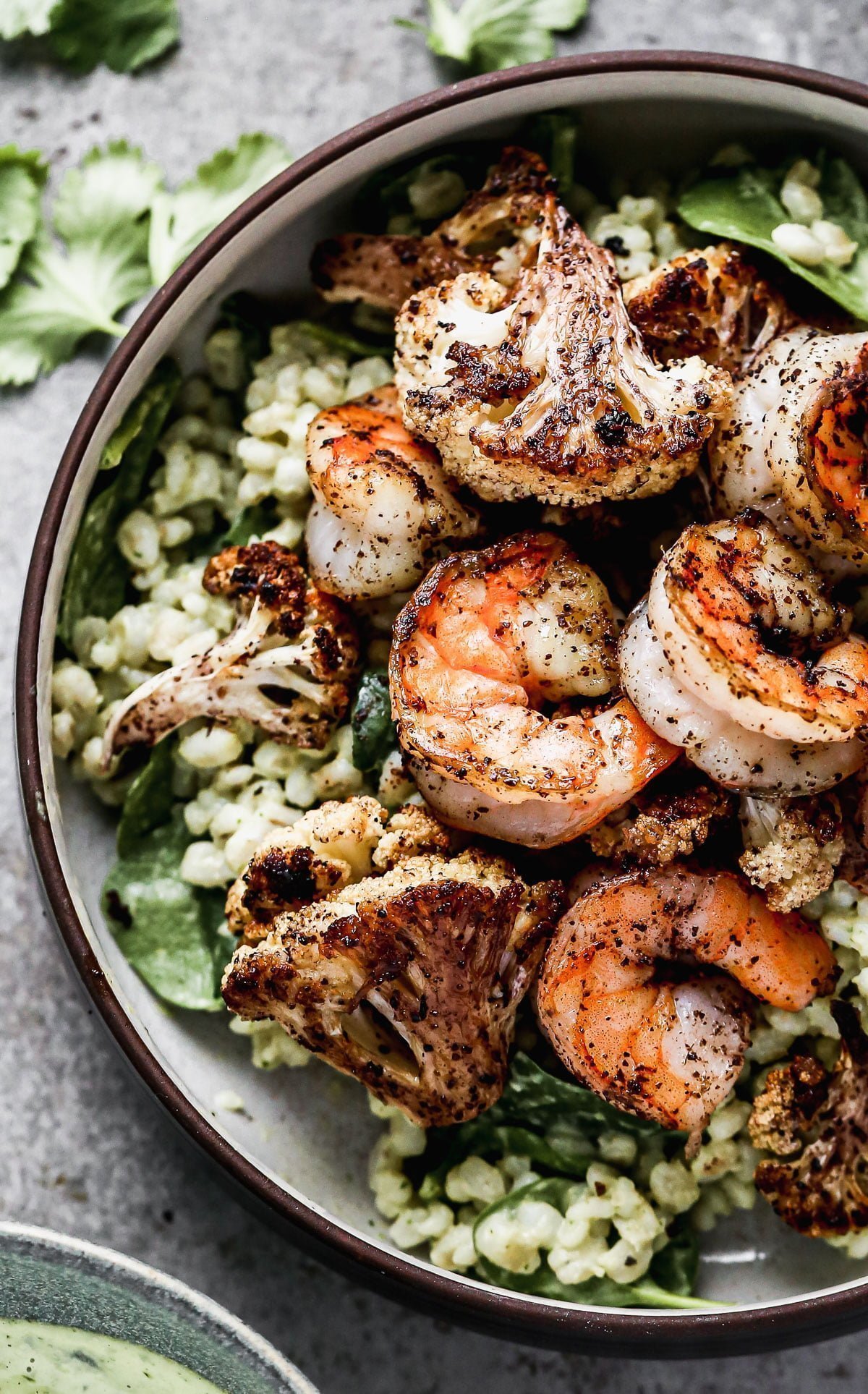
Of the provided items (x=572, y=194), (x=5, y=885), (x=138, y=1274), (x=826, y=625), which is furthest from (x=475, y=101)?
(x=138, y=1274)

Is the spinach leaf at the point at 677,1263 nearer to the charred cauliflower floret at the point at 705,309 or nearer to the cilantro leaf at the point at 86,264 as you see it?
the charred cauliflower floret at the point at 705,309

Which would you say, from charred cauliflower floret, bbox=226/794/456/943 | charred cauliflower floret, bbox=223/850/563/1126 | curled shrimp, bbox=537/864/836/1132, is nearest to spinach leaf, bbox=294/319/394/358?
charred cauliflower floret, bbox=226/794/456/943

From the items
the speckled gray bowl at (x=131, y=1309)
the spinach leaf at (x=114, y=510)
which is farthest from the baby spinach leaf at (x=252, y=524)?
the speckled gray bowl at (x=131, y=1309)

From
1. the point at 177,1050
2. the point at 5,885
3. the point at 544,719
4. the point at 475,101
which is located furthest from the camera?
the point at 5,885

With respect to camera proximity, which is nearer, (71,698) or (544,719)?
(544,719)

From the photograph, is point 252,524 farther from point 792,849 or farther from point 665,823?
point 792,849

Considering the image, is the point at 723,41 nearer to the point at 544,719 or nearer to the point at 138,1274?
the point at 544,719
